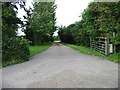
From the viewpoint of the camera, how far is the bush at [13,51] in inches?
588

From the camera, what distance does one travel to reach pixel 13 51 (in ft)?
50.6

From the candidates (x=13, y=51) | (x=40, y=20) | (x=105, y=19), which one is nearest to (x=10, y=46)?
(x=13, y=51)

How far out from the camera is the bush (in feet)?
49.0

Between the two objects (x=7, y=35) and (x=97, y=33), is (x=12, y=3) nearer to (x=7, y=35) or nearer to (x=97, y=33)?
(x=7, y=35)

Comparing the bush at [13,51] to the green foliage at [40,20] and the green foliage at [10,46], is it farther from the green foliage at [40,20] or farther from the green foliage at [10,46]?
the green foliage at [40,20]

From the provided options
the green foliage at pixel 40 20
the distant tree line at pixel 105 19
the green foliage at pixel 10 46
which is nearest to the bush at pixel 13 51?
the green foliage at pixel 10 46

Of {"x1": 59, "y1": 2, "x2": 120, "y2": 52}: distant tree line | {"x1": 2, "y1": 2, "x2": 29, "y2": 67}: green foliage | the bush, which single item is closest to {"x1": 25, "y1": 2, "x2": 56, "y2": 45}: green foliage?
{"x1": 59, "y1": 2, "x2": 120, "y2": 52}: distant tree line

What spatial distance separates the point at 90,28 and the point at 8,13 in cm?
1123

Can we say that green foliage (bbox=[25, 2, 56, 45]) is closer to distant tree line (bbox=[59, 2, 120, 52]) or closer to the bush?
distant tree line (bbox=[59, 2, 120, 52])

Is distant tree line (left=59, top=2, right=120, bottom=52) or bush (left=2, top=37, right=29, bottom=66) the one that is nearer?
bush (left=2, top=37, right=29, bottom=66)

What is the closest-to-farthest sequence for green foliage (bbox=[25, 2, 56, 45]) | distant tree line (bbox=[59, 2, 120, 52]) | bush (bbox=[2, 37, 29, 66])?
bush (bbox=[2, 37, 29, 66])
distant tree line (bbox=[59, 2, 120, 52])
green foliage (bbox=[25, 2, 56, 45])

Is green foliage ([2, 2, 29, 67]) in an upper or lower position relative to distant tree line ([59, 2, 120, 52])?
lower

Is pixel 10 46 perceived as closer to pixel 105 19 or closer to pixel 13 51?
pixel 13 51

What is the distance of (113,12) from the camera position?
2075cm
